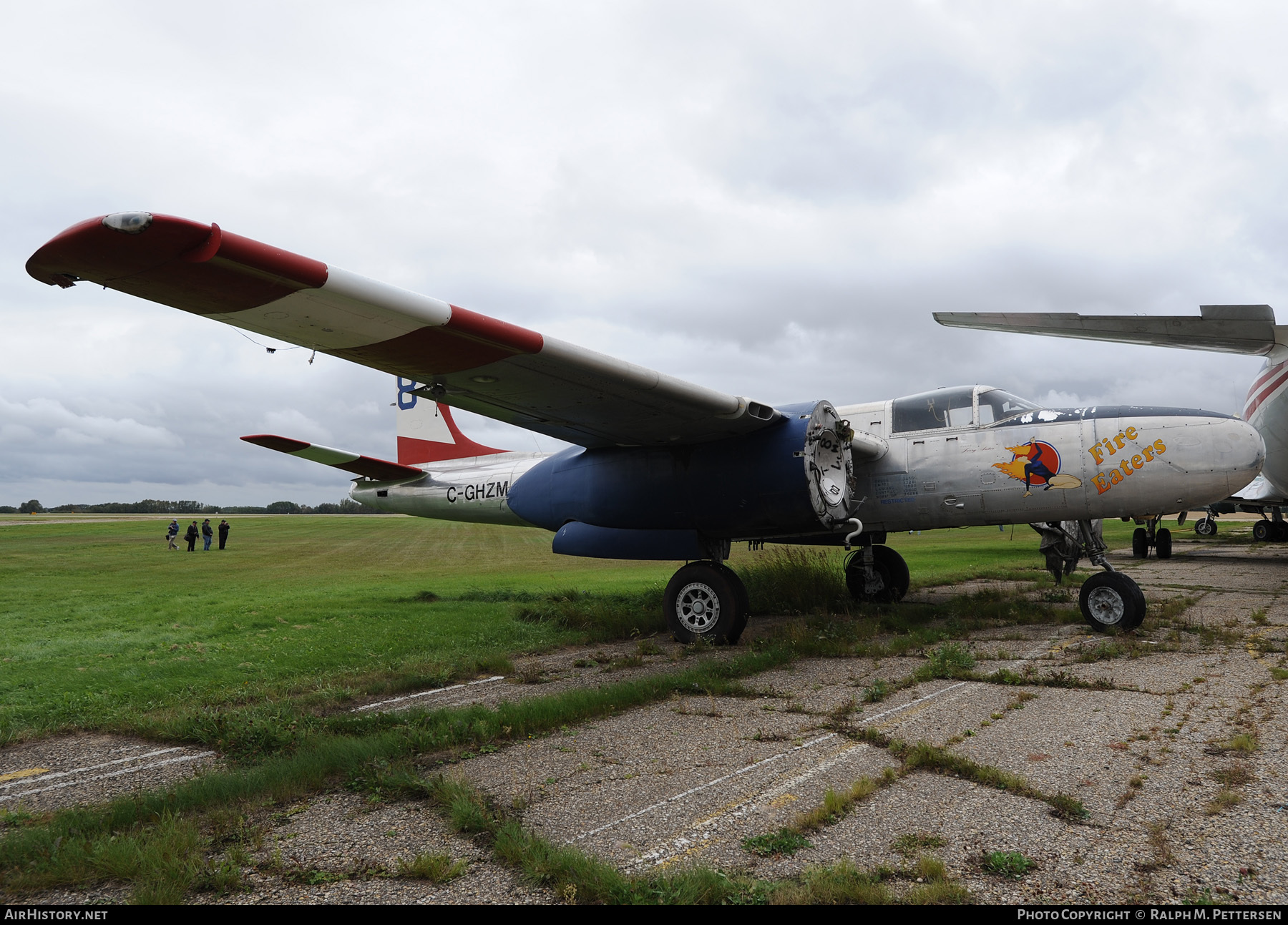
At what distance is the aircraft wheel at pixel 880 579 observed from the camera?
12.7m

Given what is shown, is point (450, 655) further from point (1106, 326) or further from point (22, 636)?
point (1106, 326)

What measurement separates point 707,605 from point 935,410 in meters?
4.00

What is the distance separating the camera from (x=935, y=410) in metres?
9.72

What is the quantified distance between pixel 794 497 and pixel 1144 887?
615 centimetres

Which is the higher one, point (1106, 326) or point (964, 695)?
point (1106, 326)

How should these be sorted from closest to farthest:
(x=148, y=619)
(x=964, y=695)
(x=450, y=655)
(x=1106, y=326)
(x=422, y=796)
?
1. (x=422, y=796)
2. (x=964, y=695)
3. (x=450, y=655)
4. (x=148, y=619)
5. (x=1106, y=326)

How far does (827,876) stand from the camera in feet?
9.55

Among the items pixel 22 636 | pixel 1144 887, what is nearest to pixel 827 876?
pixel 1144 887

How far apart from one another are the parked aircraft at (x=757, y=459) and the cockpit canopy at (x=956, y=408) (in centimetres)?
2

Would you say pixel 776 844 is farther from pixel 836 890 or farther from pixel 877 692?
pixel 877 692

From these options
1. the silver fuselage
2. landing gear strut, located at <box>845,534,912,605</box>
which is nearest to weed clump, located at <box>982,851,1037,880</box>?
the silver fuselage

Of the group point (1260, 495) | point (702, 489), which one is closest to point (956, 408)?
point (702, 489)

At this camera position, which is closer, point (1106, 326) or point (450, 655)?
point (450, 655)

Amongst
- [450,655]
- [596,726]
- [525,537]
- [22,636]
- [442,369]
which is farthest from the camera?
[525,537]
